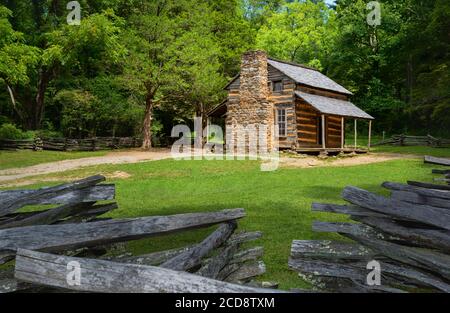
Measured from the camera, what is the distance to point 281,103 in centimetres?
2698

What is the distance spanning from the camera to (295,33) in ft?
157

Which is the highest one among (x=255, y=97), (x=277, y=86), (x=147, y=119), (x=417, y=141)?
(x=277, y=86)

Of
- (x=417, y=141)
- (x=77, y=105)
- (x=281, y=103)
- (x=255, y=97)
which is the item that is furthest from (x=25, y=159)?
(x=417, y=141)

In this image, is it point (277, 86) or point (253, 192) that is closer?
point (253, 192)

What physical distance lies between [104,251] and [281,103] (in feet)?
75.2

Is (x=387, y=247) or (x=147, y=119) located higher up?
(x=147, y=119)

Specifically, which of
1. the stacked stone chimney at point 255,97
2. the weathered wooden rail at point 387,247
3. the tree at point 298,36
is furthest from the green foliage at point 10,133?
the weathered wooden rail at point 387,247

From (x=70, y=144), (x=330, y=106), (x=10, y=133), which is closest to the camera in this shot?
(x=330, y=106)

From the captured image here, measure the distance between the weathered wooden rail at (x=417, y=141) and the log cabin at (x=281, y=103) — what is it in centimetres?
827

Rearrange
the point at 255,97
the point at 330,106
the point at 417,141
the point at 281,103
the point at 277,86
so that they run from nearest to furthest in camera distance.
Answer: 1. the point at 330,106
2. the point at 281,103
3. the point at 255,97
4. the point at 277,86
5. the point at 417,141

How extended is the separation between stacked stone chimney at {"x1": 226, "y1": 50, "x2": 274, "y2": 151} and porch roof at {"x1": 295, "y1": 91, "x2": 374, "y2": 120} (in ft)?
7.65

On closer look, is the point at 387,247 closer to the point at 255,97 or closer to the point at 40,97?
the point at 255,97

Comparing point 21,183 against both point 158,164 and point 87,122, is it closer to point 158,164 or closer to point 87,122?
point 158,164

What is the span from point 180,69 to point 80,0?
13.0 metres
